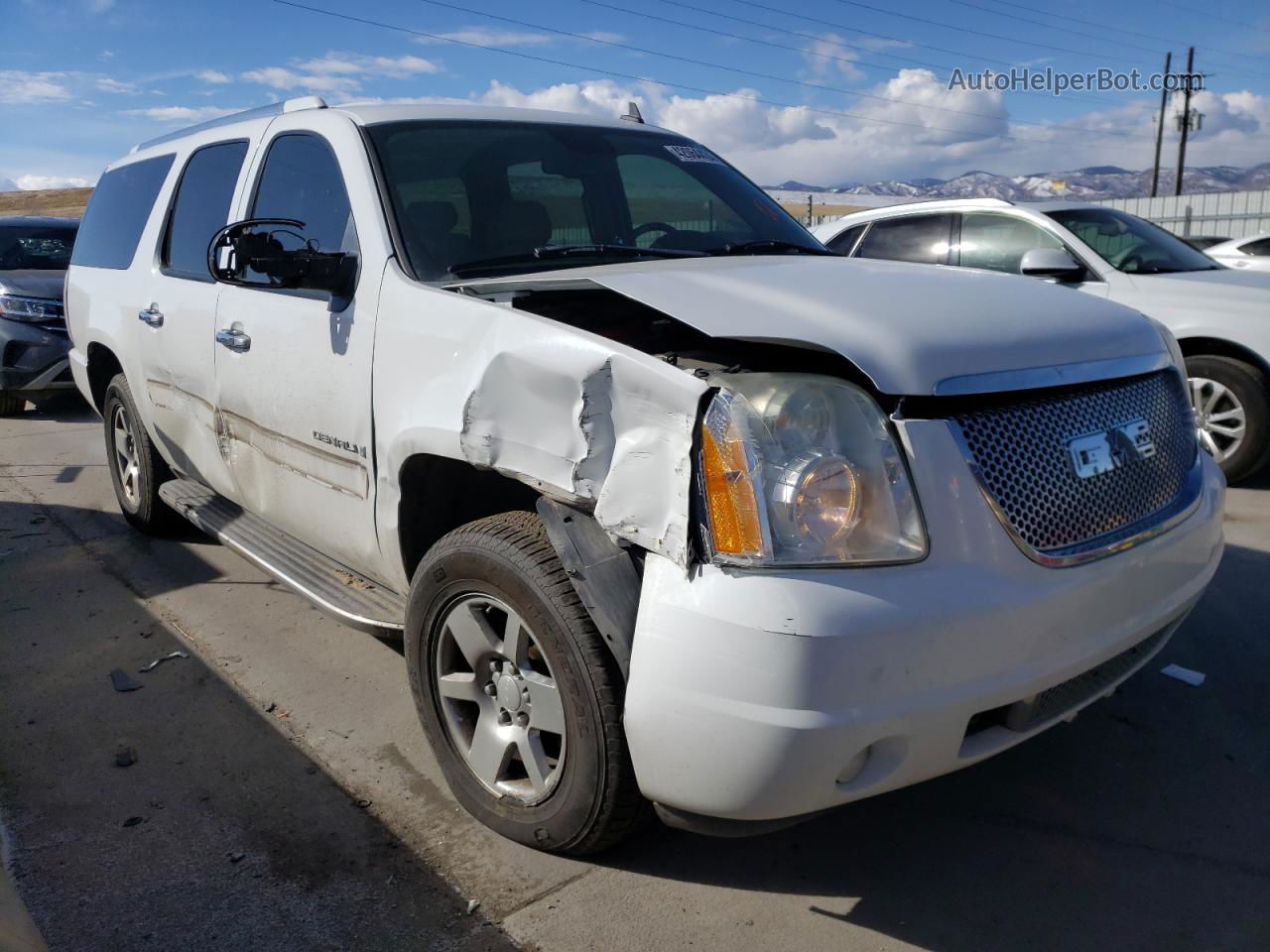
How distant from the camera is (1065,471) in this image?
2295mm

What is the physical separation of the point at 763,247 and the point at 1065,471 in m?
1.57

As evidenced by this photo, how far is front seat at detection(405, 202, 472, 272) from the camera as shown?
300 centimetres

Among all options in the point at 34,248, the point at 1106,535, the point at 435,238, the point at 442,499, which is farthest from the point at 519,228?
the point at 34,248

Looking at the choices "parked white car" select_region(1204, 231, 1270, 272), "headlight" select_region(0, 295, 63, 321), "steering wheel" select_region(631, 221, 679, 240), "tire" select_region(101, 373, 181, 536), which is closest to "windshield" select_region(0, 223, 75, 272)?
"headlight" select_region(0, 295, 63, 321)

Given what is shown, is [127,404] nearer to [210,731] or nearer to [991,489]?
[210,731]

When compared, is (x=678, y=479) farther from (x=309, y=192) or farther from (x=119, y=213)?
(x=119, y=213)

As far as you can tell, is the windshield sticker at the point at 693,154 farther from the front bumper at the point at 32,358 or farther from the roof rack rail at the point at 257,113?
the front bumper at the point at 32,358

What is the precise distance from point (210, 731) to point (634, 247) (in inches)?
82.8

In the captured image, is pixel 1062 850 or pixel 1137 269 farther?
pixel 1137 269

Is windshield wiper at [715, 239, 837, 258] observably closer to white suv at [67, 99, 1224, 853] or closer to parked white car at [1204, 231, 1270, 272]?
white suv at [67, 99, 1224, 853]

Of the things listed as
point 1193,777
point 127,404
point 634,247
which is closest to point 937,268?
point 634,247

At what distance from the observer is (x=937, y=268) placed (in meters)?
3.09

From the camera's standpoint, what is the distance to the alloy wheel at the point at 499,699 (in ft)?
8.16

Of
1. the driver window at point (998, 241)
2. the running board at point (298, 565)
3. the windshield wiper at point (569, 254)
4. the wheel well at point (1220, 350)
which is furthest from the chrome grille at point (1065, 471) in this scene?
the driver window at point (998, 241)
